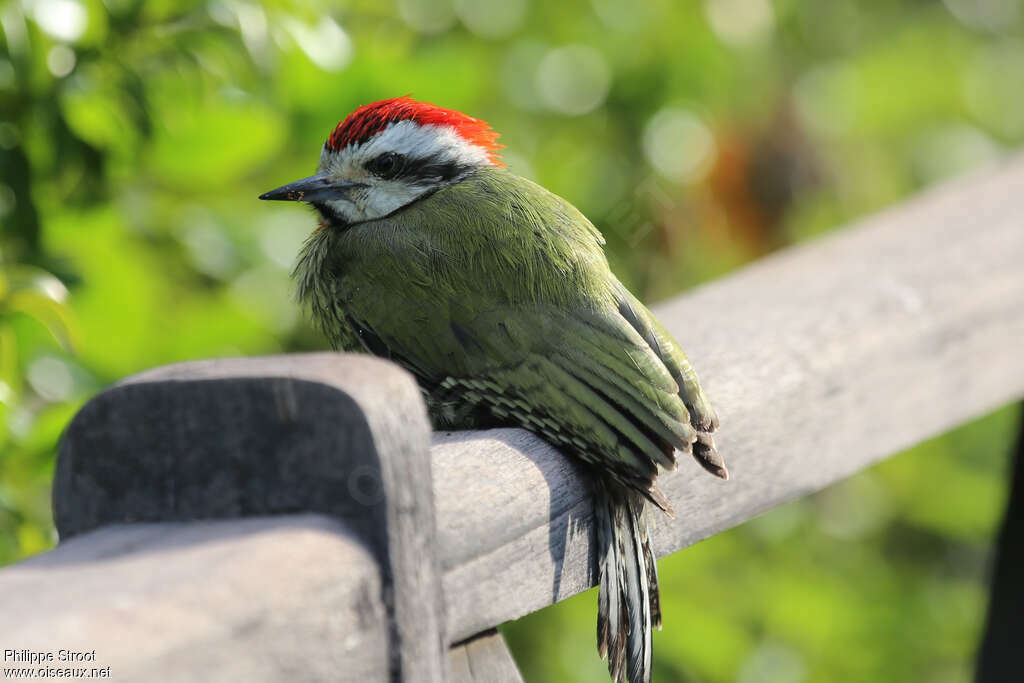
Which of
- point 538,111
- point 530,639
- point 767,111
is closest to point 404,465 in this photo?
point 530,639

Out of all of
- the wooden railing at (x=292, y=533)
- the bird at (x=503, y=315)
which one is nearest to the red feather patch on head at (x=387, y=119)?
the bird at (x=503, y=315)

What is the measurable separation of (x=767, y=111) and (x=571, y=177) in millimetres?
1253

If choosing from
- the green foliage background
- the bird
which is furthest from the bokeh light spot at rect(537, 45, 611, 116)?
the bird

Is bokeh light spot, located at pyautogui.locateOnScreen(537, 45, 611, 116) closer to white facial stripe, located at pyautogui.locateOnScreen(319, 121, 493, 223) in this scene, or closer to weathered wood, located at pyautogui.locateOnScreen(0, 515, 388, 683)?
white facial stripe, located at pyautogui.locateOnScreen(319, 121, 493, 223)

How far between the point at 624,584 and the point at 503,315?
628 millimetres

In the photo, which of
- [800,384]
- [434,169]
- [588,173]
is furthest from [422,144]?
[588,173]

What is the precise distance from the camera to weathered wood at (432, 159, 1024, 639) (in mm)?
1299

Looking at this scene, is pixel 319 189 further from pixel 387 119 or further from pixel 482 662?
pixel 482 662

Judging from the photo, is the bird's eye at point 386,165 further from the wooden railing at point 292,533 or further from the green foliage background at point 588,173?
the wooden railing at point 292,533

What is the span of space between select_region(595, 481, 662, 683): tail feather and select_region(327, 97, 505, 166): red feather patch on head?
1059mm

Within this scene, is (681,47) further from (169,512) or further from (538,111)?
(169,512)

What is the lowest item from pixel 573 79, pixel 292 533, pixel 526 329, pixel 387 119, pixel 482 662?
pixel 482 662

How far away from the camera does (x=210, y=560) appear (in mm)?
927

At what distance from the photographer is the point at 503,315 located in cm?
207
